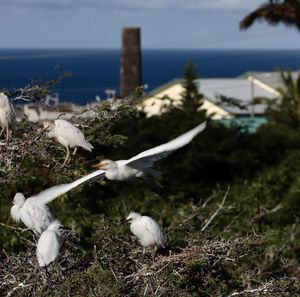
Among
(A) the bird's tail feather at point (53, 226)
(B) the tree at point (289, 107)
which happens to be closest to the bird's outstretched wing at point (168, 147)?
(A) the bird's tail feather at point (53, 226)

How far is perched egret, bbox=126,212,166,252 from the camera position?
234 inches

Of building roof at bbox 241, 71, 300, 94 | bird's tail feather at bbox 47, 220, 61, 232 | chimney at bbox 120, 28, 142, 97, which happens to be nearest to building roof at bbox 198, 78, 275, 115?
building roof at bbox 241, 71, 300, 94

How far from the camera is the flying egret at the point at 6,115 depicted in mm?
6262

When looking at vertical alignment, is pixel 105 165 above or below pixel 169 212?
above

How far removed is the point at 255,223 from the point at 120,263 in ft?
19.2

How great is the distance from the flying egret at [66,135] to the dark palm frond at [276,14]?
17.2m

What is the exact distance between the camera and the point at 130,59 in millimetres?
20875

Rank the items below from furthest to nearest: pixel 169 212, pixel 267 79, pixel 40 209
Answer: pixel 267 79 < pixel 169 212 < pixel 40 209

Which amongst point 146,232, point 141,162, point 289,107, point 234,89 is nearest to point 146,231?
point 146,232

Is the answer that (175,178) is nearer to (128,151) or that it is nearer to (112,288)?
(128,151)

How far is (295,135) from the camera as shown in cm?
1582

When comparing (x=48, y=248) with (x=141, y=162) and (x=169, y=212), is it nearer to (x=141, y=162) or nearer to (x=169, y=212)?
(x=141, y=162)

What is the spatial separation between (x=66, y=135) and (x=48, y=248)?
1.01 m

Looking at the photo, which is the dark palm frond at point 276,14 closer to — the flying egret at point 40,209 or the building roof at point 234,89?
the building roof at point 234,89
